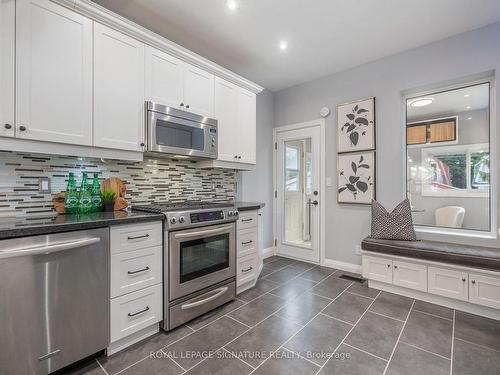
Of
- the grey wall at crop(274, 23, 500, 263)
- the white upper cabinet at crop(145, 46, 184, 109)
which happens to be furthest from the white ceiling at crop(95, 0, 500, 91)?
the white upper cabinet at crop(145, 46, 184, 109)

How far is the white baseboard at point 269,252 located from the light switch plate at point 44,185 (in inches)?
115

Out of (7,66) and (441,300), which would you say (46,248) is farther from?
(441,300)

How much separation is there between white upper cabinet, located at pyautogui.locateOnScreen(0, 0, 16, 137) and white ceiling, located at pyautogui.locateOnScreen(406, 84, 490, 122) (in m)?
3.79

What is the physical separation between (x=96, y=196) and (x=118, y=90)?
2.93 feet

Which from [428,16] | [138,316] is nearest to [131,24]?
[138,316]

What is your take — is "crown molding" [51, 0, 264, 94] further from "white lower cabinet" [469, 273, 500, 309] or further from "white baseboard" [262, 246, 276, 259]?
"white lower cabinet" [469, 273, 500, 309]

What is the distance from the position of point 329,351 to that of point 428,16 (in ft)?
10.0

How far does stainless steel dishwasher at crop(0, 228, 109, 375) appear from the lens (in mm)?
1270

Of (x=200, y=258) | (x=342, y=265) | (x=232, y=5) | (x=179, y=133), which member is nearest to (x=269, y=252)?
(x=342, y=265)

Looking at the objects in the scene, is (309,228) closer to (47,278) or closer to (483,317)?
(483,317)

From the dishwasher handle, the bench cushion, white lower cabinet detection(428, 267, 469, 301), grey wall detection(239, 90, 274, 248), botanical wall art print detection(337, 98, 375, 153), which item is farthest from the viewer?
grey wall detection(239, 90, 274, 248)

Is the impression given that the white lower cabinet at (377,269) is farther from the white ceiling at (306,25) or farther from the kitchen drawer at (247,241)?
the white ceiling at (306,25)

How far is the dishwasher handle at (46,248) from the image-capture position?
1253 mm

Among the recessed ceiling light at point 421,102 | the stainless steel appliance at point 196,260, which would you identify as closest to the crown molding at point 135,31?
Result: the stainless steel appliance at point 196,260
